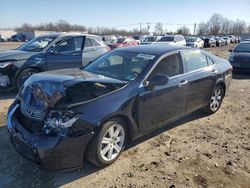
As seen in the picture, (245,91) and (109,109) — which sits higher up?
(109,109)

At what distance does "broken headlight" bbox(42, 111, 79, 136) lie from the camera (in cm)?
319

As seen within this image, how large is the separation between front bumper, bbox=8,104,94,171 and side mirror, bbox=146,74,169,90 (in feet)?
4.22

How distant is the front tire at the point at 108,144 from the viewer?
11.4ft

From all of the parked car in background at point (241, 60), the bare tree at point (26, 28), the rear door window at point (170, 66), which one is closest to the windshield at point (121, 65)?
the rear door window at point (170, 66)

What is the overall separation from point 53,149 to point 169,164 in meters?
1.73

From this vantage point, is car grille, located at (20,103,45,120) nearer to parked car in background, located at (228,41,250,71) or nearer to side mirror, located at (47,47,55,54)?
side mirror, located at (47,47,55,54)

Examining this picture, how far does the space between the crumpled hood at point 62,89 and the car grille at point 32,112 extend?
4 cm

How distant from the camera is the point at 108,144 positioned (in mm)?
3699

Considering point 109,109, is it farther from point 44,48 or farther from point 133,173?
point 44,48

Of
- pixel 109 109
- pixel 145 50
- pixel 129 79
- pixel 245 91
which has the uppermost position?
pixel 145 50

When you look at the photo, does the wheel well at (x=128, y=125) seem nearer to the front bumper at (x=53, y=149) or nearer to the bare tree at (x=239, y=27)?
the front bumper at (x=53, y=149)

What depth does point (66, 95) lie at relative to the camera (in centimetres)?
350

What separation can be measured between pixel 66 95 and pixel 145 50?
197 cm

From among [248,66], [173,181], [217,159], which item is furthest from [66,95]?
[248,66]
